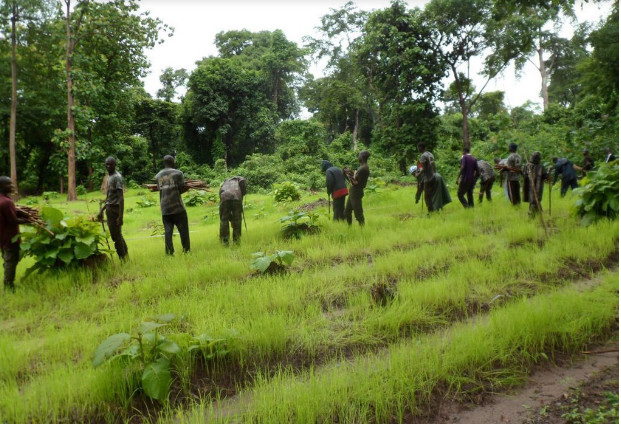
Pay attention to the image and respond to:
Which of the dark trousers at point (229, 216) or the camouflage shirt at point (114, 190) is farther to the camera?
the dark trousers at point (229, 216)

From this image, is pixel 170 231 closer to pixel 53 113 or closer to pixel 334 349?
pixel 334 349

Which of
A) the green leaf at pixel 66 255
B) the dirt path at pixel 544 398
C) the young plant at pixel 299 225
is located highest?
the young plant at pixel 299 225

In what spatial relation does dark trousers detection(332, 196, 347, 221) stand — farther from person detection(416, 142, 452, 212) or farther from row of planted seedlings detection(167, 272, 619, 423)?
row of planted seedlings detection(167, 272, 619, 423)

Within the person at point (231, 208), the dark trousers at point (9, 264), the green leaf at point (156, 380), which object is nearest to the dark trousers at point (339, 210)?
the person at point (231, 208)

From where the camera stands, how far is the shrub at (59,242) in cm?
623

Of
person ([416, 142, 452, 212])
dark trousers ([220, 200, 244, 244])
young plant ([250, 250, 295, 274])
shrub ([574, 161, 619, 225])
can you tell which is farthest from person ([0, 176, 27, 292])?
shrub ([574, 161, 619, 225])

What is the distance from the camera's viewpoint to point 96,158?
2453 cm

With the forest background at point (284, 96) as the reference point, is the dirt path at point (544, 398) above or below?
below

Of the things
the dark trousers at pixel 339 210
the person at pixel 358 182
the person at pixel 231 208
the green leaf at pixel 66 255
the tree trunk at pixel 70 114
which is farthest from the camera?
the tree trunk at pixel 70 114

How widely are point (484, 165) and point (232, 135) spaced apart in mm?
23520

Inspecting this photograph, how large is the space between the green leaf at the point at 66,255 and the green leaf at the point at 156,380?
3950mm

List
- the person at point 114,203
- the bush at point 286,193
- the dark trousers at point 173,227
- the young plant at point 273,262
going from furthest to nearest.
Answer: the bush at point 286,193, the dark trousers at point 173,227, the person at point 114,203, the young plant at point 273,262

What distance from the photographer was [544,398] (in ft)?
10.0

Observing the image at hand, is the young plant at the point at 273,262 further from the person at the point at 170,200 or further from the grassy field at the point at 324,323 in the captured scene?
the person at the point at 170,200
